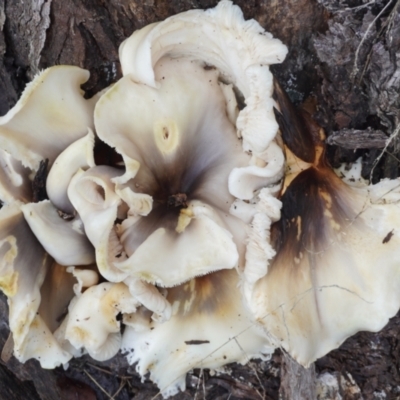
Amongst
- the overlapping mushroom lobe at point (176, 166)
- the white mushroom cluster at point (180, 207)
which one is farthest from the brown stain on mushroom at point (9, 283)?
the overlapping mushroom lobe at point (176, 166)

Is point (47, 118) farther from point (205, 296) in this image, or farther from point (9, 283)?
point (205, 296)

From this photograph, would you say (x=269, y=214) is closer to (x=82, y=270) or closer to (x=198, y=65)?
(x=198, y=65)

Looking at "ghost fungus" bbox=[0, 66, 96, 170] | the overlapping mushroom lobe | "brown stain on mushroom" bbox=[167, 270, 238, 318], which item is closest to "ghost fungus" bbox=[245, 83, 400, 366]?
the overlapping mushroom lobe

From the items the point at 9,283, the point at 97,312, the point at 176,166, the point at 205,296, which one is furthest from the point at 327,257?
the point at 9,283

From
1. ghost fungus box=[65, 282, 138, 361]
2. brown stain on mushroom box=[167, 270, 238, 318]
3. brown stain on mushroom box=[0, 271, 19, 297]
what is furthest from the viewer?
brown stain on mushroom box=[167, 270, 238, 318]

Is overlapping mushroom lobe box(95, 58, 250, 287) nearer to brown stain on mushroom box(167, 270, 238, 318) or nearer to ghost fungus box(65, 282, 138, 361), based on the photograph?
ghost fungus box(65, 282, 138, 361)

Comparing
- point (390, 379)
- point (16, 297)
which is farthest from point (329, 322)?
point (16, 297)

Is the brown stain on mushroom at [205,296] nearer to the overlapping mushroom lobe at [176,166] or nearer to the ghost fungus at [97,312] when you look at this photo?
the ghost fungus at [97,312]
